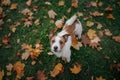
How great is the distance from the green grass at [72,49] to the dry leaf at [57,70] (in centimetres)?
7

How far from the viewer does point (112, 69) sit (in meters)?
3.72

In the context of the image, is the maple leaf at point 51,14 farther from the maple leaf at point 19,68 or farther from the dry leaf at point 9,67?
the dry leaf at point 9,67

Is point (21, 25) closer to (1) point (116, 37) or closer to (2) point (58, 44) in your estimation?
(2) point (58, 44)

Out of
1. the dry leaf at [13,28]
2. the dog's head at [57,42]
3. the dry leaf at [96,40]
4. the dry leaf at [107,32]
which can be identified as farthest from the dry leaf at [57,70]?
the dry leaf at [13,28]

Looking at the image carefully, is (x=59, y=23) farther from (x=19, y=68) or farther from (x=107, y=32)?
(x=19, y=68)

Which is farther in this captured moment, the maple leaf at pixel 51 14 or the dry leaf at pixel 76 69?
the maple leaf at pixel 51 14

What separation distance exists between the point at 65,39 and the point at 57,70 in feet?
2.34

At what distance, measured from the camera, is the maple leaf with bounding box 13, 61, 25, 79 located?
374 centimetres

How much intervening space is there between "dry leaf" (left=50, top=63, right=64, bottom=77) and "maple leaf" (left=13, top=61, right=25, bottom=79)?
58 cm

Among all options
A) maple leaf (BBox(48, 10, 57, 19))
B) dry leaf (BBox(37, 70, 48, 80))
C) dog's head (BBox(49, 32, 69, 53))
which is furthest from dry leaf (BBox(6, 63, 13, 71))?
maple leaf (BBox(48, 10, 57, 19))

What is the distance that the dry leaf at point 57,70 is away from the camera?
3678 millimetres

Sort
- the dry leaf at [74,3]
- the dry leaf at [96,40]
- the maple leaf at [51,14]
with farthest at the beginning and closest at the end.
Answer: the dry leaf at [74,3] → the maple leaf at [51,14] → the dry leaf at [96,40]

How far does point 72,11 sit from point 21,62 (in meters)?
1.72

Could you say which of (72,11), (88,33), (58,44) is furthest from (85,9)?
(58,44)
